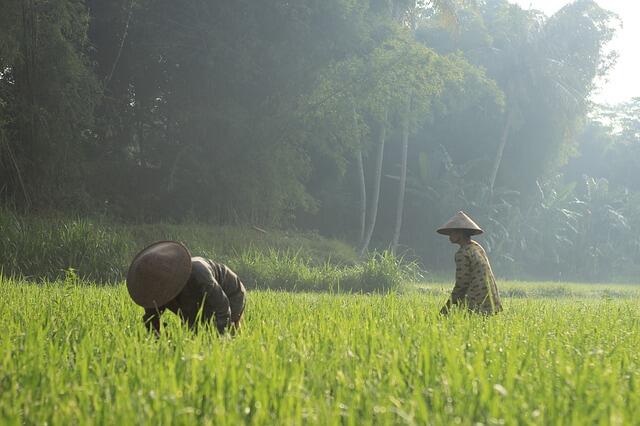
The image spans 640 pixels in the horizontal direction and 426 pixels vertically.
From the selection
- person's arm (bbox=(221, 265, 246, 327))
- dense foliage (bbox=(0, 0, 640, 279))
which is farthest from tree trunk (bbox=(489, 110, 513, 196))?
person's arm (bbox=(221, 265, 246, 327))

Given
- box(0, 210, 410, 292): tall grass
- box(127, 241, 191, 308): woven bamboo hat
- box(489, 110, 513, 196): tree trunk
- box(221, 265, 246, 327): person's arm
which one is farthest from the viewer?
box(489, 110, 513, 196): tree trunk

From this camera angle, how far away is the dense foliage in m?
10.8

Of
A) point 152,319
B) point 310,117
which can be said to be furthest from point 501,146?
point 152,319

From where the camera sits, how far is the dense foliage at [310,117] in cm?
1084

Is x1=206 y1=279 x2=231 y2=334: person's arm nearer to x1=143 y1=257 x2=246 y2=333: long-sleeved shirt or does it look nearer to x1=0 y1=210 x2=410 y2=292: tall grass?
x1=143 y1=257 x2=246 y2=333: long-sleeved shirt

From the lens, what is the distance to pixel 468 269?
5426 millimetres

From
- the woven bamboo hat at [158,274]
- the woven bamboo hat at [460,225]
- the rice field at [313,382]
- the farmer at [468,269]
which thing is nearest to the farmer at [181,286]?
the woven bamboo hat at [158,274]

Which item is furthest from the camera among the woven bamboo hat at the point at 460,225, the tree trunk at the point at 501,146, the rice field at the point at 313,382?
the tree trunk at the point at 501,146

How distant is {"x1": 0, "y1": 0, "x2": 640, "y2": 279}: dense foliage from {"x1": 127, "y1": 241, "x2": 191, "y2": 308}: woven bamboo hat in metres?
7.12

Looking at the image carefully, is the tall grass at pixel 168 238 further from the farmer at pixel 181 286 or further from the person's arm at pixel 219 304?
the person's arm at pixel 219 304

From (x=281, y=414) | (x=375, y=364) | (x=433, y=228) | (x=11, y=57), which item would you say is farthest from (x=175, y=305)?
(x=433, y=228)

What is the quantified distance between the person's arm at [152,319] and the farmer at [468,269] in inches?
91.3

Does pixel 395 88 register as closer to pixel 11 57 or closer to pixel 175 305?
pixel 11 57

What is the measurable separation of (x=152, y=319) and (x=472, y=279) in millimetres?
2598
